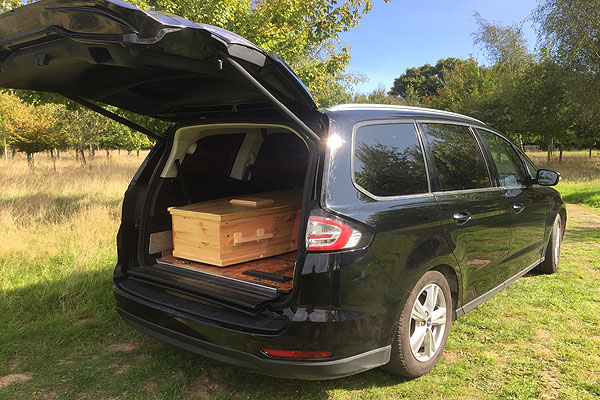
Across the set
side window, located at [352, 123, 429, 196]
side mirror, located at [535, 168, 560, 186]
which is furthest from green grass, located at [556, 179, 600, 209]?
side window, located at [352, 123, 429, 196]

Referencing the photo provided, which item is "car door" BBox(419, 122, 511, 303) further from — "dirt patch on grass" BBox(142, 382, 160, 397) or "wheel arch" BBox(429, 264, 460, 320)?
"dirt patch on grass" BBox(142, 382, 160, 397)

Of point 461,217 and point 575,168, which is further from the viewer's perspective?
point 575,168

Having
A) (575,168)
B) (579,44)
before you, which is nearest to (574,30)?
(579,44)

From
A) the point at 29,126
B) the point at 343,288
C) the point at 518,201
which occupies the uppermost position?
the point at 29,126

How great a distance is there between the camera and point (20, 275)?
15.2 feet

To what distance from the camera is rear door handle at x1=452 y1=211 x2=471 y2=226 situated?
3.02 metres

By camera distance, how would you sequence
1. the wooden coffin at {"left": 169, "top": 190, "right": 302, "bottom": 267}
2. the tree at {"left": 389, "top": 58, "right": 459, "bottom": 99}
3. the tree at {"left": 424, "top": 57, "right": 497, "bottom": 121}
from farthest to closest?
the tree at {"left": 389, "top": 58, "right": 459, "bottom": 99}
the tree at {"left": 424, "top": 57, "right": 497, "bottom": 121}
the wooden coffin at {"left": 169, "top": 190, "right": 302, "bottom": 267}

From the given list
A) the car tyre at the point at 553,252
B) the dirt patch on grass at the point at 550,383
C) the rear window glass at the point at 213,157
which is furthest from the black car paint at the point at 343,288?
the car tyre at the point at 553,252

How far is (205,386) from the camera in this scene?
2850 mm

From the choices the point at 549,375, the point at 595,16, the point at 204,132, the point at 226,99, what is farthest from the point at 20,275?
the point at 595,16

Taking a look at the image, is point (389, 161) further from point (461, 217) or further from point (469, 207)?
point (469, 207)

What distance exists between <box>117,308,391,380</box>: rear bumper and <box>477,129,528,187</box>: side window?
2.35 metres

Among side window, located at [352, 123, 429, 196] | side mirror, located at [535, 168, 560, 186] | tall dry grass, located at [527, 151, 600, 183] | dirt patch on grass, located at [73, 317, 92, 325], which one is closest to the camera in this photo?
side window, located at [352, 123, 429, 196]

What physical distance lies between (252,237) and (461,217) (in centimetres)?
165
